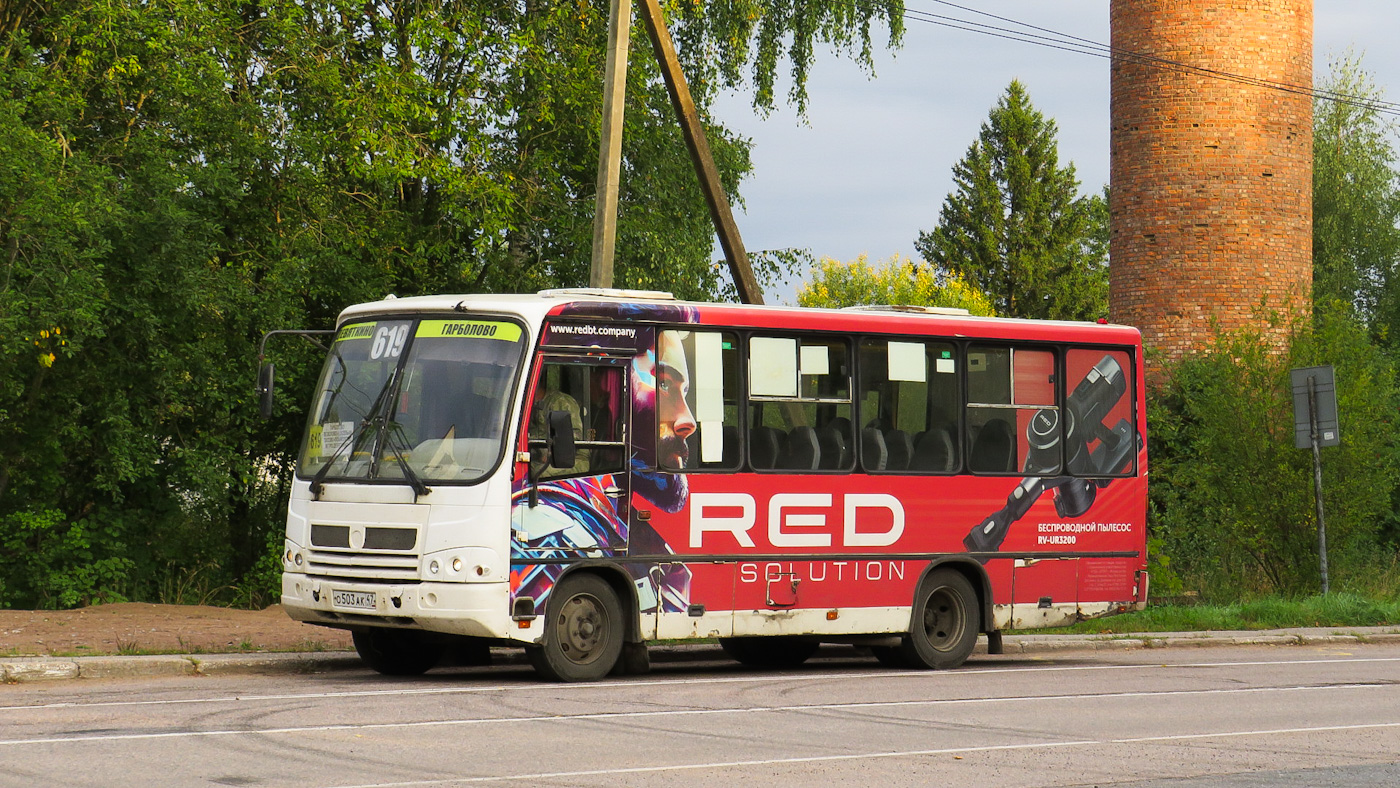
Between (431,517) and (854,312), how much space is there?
180 inches

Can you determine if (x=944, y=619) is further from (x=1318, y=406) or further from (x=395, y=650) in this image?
(x=1318, y=406)

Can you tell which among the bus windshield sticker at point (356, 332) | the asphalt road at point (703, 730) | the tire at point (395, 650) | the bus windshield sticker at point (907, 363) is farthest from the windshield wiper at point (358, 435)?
the bus windshield sticker at point (907, 363)

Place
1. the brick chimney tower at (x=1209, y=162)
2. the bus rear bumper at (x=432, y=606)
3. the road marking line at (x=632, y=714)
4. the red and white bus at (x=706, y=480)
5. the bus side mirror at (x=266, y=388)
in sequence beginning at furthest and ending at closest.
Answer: the brick chimney tower at (x=1209, y=162) → the bus side mirror at (x=266, y=388) → the red and white bus at (x=706, y=480) → the bus rear bumper at (x=432, y=606) → the road marking line at (x=632, y=714)

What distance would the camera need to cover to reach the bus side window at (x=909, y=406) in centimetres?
1547

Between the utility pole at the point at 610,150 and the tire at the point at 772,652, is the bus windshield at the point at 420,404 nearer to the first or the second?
the tire at the point at 772,652

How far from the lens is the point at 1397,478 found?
88.2ft

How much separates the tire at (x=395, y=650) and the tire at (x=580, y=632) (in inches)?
54.3

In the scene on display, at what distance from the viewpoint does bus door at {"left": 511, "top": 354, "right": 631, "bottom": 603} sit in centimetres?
1312

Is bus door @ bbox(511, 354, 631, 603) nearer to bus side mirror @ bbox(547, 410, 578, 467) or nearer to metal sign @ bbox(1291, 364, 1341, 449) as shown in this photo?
bus side mirror @ bbox(547, 410, 578, 467)

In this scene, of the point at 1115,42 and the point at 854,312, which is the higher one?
the point at 1115,42

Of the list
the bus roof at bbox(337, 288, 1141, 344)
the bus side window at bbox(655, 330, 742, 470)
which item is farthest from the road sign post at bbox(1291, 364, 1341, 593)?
the bus side window at bbox(655, 330, 742, 470)

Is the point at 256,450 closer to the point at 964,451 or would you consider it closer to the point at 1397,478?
the point at 964,451

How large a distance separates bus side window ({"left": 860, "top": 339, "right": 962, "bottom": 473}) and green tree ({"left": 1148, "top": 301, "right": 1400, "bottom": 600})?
32.6 feet

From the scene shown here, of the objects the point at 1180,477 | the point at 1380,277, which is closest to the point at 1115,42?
the point at 1180,477
